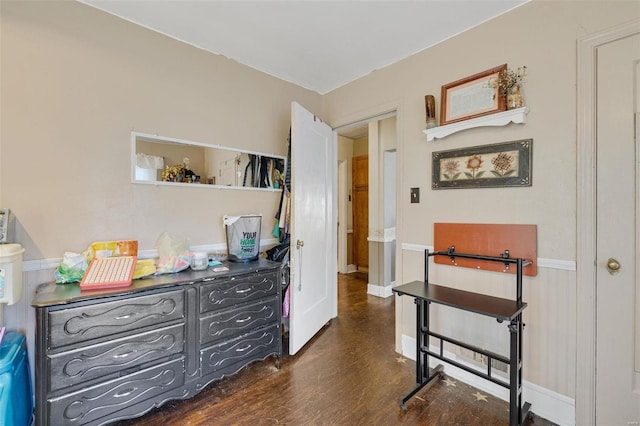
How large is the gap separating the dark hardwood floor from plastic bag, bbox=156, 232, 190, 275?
880 mm

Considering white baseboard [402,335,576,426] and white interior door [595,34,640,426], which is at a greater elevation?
white interior door [595,34,640,426]

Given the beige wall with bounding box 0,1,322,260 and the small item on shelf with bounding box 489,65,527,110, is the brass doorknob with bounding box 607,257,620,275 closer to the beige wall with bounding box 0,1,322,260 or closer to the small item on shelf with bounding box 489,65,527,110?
the small item on shelf with bounding box 489,65,527,110

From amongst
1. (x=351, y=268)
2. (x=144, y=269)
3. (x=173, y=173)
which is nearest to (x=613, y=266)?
(x=144, y=269)

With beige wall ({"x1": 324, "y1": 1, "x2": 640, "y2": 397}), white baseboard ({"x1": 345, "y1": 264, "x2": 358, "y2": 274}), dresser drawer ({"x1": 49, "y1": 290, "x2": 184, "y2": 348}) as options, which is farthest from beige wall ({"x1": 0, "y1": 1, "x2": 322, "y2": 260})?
white baseboard ({"x1": 345, "y1": 264, "x2": 358, "y2": 274})

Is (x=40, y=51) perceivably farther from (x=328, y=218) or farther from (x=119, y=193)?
(x=328, y=218)

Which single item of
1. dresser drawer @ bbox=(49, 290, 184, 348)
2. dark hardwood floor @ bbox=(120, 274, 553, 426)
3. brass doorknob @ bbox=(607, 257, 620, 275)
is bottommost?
→ dark hardwood floor @ bbox=(120, 274, 553, 426)

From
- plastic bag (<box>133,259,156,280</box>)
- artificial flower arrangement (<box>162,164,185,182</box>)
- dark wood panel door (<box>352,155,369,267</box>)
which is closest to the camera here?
plastic bag (<box>133,259,156,280</box>)

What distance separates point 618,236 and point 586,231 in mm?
131

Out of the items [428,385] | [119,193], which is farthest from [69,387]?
[428,385]

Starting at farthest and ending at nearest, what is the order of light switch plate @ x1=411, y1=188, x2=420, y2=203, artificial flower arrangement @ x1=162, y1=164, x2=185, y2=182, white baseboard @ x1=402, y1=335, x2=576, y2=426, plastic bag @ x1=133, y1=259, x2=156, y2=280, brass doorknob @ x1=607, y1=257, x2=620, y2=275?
light switch plate @ x1=411, y1=188, x2=420, y2=203 → artificial flower arrangement @ x1=162, y1=164, x2=185, y2=182 → plastic bag @ x1=133, y1=259, x2=156, y2=280 → white baseboard @ x1=402, y1=335, x2=576, y2=426 → brass doorknob @ x1=607, y1=257, x2=620, y2=275

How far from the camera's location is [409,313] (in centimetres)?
247

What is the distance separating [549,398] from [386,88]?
263cm

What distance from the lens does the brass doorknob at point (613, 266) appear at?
1.54 meters

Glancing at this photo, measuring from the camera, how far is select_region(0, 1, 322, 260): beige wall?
1679mm
